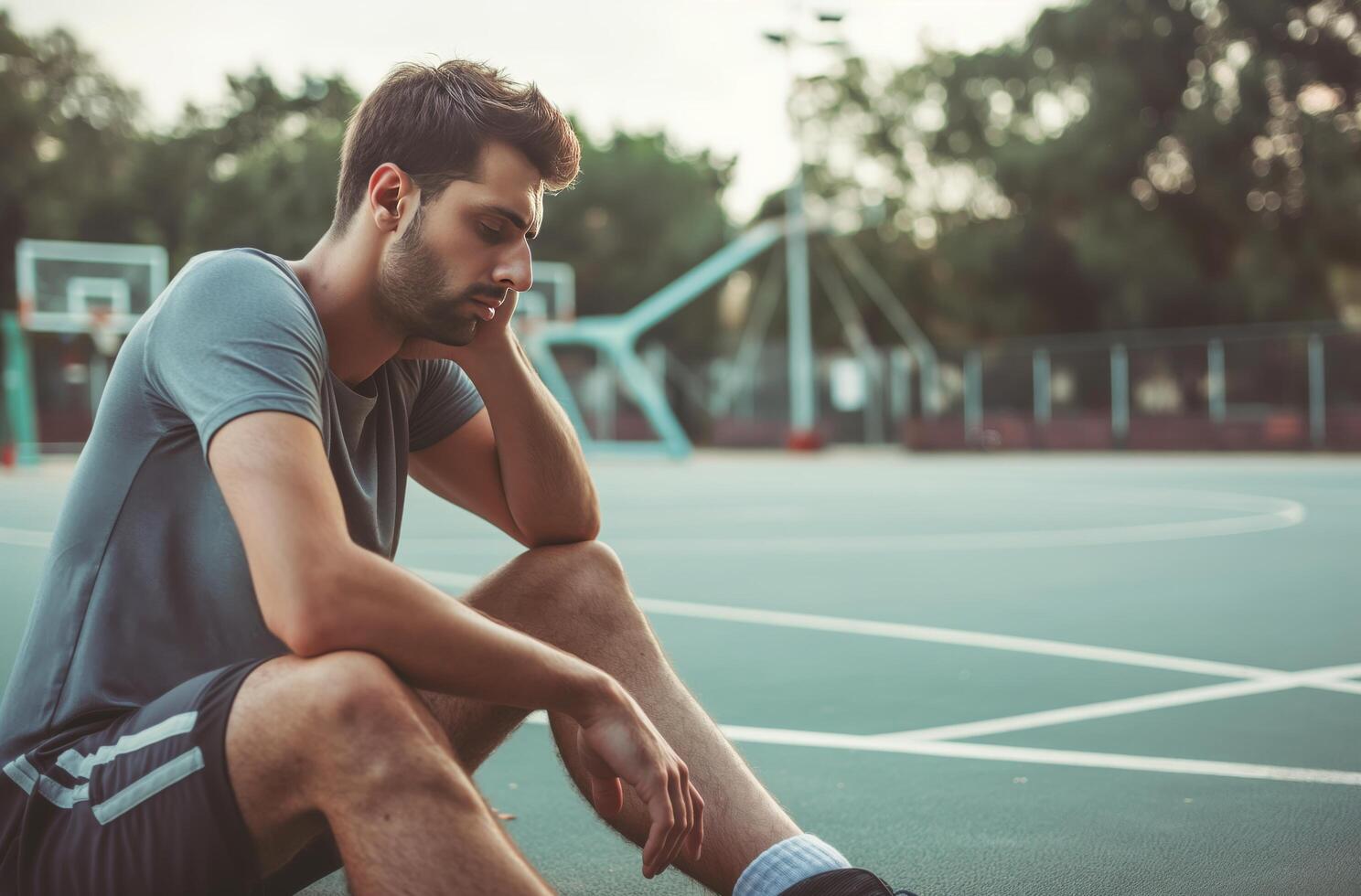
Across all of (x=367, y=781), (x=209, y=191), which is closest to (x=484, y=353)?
(x=367, y=781)

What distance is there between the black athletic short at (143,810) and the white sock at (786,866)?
68 centimetres

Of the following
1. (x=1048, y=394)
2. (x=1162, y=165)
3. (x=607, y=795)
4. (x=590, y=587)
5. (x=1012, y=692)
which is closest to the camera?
(x=607, y=795)

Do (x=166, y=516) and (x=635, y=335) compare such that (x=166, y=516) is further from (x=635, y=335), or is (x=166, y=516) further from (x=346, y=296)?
(x=635, y=335)

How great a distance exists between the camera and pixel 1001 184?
113 ft

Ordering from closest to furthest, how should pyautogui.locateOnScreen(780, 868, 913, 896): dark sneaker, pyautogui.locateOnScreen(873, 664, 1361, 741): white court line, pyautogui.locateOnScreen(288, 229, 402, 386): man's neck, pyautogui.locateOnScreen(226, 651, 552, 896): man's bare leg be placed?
pyautogui.locateOnScreen(226, 651, 552, 896): man's bare leg < pyautogui.locateOnScreen(780, 868, 913, 896): dark sneaker < pyautogui.locateOnScreen(288, 229, 402, 386): man's neck < pyautogui.locateOnScreen(873, 664, 1361, 741): white court line

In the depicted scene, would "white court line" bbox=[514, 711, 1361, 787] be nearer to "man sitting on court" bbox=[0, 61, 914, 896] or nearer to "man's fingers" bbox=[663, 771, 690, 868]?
"man sitting on court" bbox=[0, 61, 914, 896]

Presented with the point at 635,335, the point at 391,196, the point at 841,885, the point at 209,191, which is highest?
→ the point at 209,191

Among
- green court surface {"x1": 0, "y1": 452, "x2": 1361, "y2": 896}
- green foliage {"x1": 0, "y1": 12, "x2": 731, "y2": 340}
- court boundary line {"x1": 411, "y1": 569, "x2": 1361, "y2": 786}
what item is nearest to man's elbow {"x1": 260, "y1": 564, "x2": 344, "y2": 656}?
green court surface {"x1": 0, "y1": 452, "x2": 1361, "y2": 896}

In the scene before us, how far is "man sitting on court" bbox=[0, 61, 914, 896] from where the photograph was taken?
1534 mm

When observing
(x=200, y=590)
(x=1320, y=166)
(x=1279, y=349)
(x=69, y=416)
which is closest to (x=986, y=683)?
(x=200, y=590)

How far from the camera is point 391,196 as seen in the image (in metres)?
1.92

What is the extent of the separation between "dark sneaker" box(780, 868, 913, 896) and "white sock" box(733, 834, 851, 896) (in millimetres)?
16

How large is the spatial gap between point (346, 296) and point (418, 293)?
0.34 feet

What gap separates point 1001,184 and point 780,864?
34225mm
